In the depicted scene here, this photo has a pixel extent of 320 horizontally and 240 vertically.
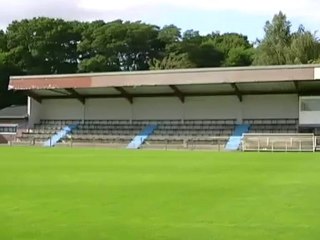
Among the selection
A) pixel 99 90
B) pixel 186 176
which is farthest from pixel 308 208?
pixel 99 90

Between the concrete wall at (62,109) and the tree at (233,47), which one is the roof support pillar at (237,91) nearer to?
the concrete wall at (62,109)

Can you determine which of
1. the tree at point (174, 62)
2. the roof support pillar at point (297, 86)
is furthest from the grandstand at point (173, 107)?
the tree at point (174, 62)

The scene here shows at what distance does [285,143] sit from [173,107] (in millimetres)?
12012

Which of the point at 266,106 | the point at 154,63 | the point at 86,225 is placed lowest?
the point at 86,225

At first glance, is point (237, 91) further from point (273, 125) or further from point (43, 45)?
point (43, 45)

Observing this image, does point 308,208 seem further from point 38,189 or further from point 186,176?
point 186,176

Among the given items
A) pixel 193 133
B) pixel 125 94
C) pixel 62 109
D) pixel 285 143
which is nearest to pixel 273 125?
pixel 193 133

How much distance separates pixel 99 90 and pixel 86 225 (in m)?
38.5

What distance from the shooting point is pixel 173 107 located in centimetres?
4444

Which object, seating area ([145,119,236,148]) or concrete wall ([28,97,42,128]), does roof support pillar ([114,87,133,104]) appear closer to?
seating area ([145,119,236,148])

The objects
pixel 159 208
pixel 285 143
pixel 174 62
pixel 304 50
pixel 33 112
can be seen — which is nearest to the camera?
pixel 159 208

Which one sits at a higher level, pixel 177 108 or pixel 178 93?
pixel 178 93

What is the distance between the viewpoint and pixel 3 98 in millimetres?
61188

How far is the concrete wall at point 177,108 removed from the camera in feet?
136
